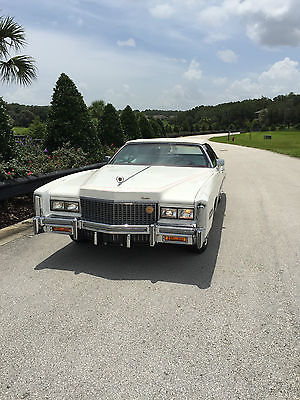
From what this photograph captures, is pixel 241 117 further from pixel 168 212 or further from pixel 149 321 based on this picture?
pixel 149 321

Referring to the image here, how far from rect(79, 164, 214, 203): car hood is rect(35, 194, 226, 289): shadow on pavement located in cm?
91

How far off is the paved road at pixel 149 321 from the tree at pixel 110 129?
10885mm

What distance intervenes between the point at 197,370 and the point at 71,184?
3031mm

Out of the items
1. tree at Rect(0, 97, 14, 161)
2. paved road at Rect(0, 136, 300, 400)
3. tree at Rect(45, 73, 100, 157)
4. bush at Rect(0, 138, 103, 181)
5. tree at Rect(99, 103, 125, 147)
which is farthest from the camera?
tree at Rect(99, 103, 125, 147)

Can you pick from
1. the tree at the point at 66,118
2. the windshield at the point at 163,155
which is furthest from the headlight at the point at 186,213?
the tree at the point at 66,118

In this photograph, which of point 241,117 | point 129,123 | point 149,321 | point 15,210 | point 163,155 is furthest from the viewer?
point 241,117

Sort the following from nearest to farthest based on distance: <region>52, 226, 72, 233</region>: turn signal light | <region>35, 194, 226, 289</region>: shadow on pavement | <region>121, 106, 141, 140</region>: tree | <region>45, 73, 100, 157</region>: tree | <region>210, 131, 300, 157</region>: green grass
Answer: <region>35, 194, 226, 289</region>: shadow on pavement, <region>52, 226, 72, 233</region>: turn signal light, <region>45, 73, 100, 157</region>: tree, <region>121, 106, 141, 140</region>: tree, <region>210, 131, 300, 157</region>: green grass

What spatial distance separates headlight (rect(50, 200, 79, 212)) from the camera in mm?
4355

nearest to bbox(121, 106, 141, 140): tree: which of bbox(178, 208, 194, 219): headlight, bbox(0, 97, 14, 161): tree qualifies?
bbox(0, 97, 14, 161): tree

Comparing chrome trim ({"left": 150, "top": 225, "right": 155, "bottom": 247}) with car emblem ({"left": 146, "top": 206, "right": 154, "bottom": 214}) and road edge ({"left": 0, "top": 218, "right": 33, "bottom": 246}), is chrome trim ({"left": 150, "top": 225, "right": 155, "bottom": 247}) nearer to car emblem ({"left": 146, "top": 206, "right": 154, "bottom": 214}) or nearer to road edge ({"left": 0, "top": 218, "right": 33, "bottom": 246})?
car emblem ({"left": 146, "top": 206, "right": 154, "bottom": 214})

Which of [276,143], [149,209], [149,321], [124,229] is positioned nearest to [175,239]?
[149,209]

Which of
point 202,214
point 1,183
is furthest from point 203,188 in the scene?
point 1,183

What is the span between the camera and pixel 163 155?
583 cm

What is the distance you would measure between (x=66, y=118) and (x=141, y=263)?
713cm
